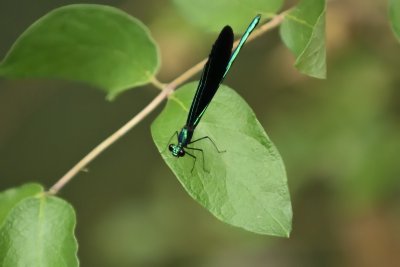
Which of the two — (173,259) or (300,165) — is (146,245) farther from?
(300,165)

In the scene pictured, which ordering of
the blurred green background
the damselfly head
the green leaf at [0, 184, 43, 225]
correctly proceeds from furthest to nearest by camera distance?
the blurred green background → the green leaf at [0, 184, 43, 225] → the damselfly head

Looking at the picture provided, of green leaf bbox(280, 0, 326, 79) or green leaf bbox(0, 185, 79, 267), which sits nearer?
green leaf bbox(280, 0, 326, 79)

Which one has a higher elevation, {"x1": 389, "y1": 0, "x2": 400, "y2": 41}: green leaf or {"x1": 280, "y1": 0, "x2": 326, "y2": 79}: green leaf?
{"x1": 389, "y1": 0, "x2": 400, "y2": 41}: green leaf

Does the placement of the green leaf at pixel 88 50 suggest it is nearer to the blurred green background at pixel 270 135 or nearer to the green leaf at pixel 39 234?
the green leaf at pixel 39 234

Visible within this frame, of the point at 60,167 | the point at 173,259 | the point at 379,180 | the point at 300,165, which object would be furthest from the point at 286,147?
the point at 60,167

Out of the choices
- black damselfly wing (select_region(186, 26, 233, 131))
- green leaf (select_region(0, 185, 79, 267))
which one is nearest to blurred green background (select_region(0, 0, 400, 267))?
black damselfly wing (select_region(186, 26, 233, 131))

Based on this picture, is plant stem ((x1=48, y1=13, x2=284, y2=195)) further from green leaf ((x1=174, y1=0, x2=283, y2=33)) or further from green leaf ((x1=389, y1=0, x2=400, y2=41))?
green leaf ((x1=389, y1=0, x2=400, y2=41))

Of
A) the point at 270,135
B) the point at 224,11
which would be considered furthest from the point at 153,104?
the point at 270,135

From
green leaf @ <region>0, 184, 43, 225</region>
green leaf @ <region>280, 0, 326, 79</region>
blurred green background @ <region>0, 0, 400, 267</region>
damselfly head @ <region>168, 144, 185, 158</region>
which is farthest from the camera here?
blurred green background @ <region>0, 0, 400, 267</region>
